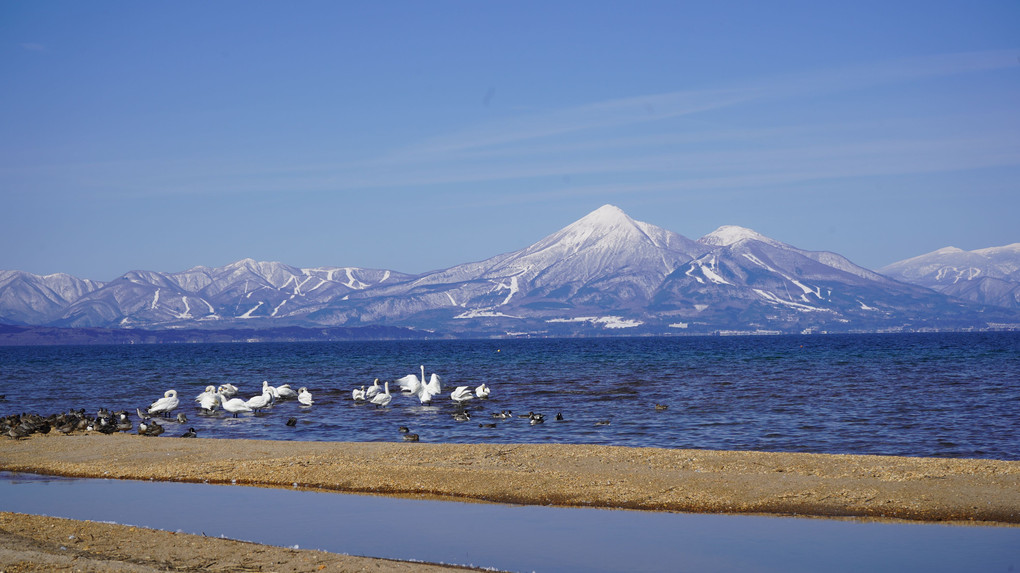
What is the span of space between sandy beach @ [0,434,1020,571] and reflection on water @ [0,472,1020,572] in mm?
775

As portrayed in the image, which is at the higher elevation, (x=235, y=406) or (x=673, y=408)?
(x=673, y=408)

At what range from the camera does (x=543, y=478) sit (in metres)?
17.7

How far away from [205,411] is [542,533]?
27736 millimetres

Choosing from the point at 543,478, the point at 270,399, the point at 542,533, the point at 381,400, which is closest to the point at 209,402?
the point at 270,399

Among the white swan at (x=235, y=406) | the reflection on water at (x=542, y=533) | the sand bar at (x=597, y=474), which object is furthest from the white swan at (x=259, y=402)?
the reflection on water at (x=542, y=533)

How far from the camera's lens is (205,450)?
22969 mm

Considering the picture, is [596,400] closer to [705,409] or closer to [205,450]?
[705,409]

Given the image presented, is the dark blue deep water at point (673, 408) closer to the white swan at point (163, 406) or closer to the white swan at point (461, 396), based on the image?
the white swan at point (461, 396)

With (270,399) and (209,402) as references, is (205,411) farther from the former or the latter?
(270,399)

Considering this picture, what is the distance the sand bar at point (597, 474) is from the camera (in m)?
15.3

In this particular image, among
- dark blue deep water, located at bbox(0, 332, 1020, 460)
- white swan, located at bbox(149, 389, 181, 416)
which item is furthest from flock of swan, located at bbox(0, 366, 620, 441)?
dark blue deep water, located at bbox(0, 332, 1020, 460)

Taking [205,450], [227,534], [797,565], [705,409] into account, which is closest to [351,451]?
[205,450]

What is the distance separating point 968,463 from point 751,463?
13.2ft

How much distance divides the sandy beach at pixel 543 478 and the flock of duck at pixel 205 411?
4548 millimetres
